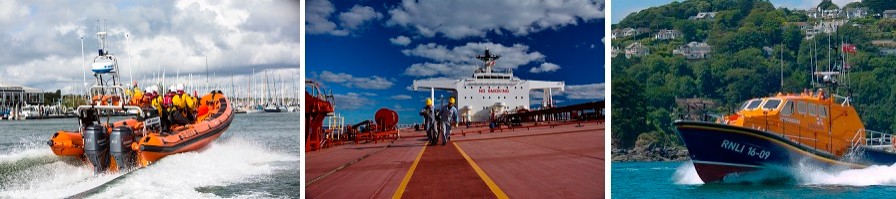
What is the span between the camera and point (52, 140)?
32.9 feet

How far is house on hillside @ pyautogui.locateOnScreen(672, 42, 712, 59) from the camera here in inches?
531

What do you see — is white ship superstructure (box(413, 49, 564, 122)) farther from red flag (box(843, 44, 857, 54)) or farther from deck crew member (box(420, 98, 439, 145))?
red flag (box(843, 44, 857, 54))

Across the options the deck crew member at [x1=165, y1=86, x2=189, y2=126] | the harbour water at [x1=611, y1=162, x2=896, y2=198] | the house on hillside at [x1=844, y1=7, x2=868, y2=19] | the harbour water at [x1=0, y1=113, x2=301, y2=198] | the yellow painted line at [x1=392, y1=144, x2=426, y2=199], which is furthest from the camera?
the house on hillside at [x1=844, y1=7, x2=868, y2=19]

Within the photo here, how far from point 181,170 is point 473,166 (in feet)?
14.4

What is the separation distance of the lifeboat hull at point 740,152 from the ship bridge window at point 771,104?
0.28 meters

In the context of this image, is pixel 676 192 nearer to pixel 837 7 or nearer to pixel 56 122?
pixel 837 7

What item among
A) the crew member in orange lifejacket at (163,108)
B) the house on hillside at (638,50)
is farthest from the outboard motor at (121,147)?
the house on hillside at (638,50)

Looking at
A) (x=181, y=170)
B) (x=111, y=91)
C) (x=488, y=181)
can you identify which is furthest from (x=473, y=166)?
(x=111, y=91)

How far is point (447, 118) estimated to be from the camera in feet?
22.4

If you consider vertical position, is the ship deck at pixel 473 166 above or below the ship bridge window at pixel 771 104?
below

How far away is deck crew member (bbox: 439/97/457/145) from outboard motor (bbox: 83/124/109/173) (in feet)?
14.8

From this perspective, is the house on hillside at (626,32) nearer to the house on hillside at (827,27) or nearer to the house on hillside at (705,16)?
the house on hillside at (705,16)

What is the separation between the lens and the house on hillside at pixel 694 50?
13484mm

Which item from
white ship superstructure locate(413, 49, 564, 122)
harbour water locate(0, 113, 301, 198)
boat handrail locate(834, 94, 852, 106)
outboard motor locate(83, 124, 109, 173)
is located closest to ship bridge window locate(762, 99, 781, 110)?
boat handrail locate(834, 94, 852, 106)
